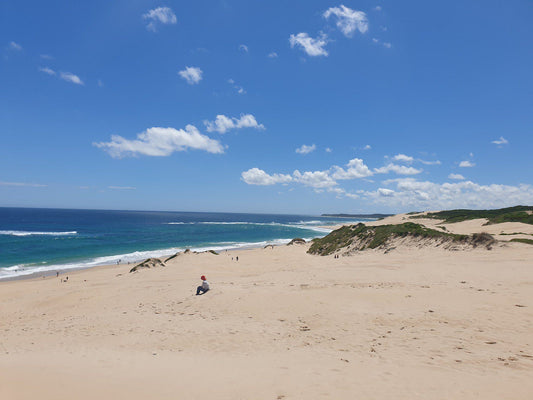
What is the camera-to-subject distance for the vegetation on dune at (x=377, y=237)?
23.7 meters

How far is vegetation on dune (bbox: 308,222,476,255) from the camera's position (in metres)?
23.7

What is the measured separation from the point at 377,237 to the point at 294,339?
2308 centimetres

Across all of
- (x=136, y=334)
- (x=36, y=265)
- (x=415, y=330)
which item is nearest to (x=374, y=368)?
(x=415, y=330)

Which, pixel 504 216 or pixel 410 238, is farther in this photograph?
pixel 504 216

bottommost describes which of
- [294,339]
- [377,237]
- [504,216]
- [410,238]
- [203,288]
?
[203,288]

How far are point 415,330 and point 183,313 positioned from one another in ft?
31.0

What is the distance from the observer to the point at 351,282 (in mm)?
15867

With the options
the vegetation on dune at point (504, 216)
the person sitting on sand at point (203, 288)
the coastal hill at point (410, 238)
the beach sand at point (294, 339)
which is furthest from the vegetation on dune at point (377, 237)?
the vegetation on dune at point (504, 216)

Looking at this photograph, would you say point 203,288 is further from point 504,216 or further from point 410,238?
point 504,216

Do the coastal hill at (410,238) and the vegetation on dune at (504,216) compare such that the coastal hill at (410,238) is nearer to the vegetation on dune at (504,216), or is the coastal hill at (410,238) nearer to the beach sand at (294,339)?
the vegetation on dune at (504,216)

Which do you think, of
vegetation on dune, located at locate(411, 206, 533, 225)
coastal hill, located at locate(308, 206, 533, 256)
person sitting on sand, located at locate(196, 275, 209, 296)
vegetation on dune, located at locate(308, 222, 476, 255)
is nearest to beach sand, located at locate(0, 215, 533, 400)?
person sitting on sand, located at locate(196, 275, 209, 296)

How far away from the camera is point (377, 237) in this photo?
97.2ft

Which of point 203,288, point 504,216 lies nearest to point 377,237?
point 203,288

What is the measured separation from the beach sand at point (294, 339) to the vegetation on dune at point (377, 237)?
514cm
